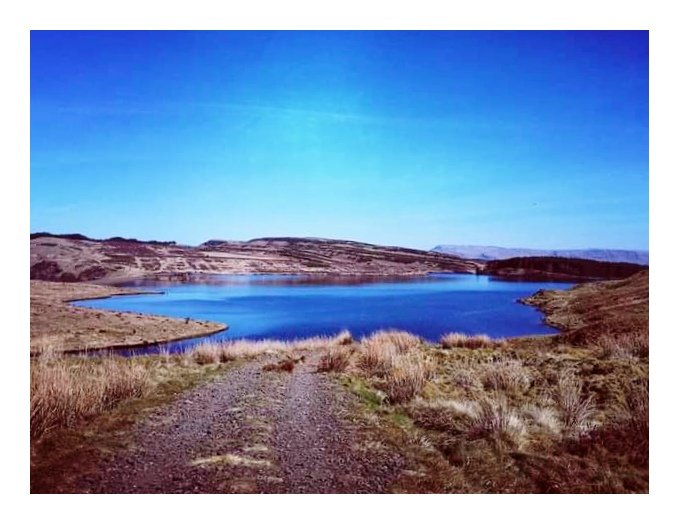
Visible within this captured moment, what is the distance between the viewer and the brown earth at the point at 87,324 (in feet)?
26.0

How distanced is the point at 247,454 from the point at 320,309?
17.6 m

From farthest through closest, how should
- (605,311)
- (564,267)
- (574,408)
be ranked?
(564,267)
(605,311)
(574,408)

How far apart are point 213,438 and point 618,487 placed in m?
3.35

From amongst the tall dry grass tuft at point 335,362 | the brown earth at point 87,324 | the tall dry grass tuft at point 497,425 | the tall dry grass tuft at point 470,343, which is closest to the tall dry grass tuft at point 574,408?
the tall dry grass tuft at point 497,425

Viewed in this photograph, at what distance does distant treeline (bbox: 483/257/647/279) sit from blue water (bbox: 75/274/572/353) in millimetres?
2379

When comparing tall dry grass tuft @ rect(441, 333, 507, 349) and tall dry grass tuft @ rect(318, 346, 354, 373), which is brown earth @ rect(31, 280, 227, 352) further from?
tall dry grass tuft @ rect(441, 333, 507, 349)

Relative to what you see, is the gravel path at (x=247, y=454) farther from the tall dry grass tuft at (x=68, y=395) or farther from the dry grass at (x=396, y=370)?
the dry grass at (x=396, y=370)

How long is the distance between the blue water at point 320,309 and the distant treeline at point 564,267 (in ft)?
7.81

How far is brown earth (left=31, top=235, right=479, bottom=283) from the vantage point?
832 cm

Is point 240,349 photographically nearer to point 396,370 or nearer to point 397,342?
point 397,342

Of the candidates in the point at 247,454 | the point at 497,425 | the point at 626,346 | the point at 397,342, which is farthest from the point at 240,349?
the point at 626,346

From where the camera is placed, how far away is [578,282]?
80.5 feet

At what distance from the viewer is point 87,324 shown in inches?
398
